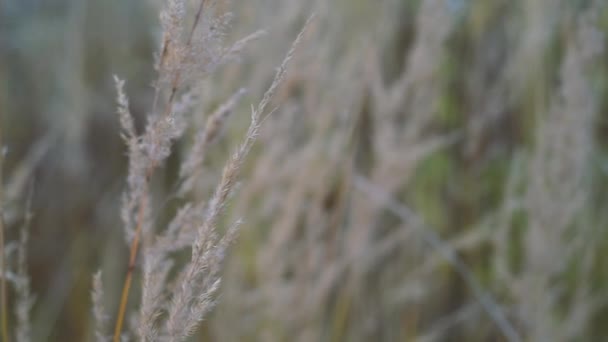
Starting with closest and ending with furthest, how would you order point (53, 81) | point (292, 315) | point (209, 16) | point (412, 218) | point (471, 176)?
point (209, 16) → point (292, 315) → point (412, 218) → point (471, 176) → point (53, 81)

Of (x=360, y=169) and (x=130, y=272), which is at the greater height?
(x=130, y=272)

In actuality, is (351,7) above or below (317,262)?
above

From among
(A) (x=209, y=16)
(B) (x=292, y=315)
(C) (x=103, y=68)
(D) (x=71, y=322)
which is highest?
(C) (x=103, y=68)

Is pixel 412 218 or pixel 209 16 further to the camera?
pixel 412 218

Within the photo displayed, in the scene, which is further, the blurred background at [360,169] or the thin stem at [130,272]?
the blurred background at [360,169]

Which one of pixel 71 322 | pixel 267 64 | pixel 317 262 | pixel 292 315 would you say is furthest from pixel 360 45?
pixel 71 322

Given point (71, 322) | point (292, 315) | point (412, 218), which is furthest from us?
point (71, 322)

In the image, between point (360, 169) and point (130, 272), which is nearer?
point (130, 272)

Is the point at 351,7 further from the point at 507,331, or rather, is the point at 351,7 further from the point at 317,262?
the point at 507,331
